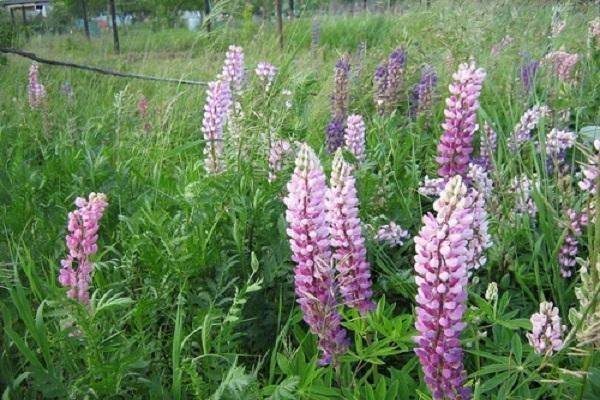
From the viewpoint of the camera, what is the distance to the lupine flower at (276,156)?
2402 mm

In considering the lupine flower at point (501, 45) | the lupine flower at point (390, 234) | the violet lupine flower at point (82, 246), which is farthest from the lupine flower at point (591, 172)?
the lupine flower at point (501, 45)

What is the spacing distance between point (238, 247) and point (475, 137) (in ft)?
6.23

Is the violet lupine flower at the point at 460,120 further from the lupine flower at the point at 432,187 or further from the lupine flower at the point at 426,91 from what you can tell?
the lupine flower at the point at 426,91

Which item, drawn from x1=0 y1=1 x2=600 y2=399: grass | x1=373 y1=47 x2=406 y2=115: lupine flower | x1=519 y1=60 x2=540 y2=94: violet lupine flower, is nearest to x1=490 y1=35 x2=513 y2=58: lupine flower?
x1=519 y1=60 x2=540 y2=94: violet lupine flower

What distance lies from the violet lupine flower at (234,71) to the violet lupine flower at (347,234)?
5.19ft

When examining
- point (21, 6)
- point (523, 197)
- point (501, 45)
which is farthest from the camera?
point (21, 6)

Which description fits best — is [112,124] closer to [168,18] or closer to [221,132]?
[221,132]

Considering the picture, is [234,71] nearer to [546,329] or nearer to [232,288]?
[232,288]

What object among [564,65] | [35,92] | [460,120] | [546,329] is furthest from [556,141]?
[35,92]

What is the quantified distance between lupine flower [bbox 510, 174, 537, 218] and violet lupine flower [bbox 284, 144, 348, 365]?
3.40 ft

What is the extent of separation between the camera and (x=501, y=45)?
457 centimetres

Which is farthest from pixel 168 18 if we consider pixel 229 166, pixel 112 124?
pixel 229 166

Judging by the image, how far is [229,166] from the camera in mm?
2469

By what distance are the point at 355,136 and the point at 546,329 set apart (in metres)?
1.41
